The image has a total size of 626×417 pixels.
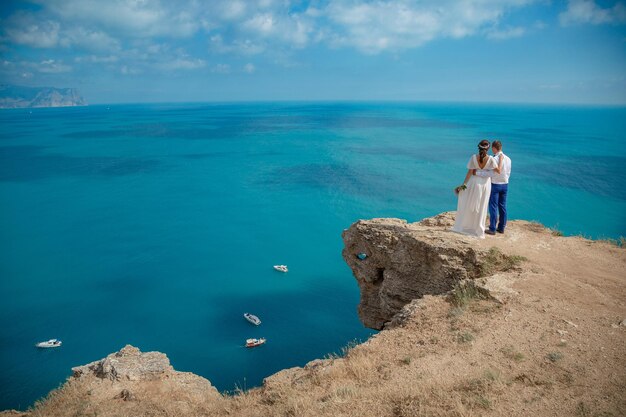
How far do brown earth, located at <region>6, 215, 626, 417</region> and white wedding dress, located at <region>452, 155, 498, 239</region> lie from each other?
1.71 metres

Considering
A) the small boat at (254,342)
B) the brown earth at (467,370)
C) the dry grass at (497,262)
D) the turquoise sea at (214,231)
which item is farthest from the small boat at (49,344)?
the dry grass at (497,262)

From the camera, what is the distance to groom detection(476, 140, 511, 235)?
10359 mm

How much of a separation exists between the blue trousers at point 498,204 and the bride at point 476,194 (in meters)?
0.53

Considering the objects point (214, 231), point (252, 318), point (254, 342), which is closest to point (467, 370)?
point (254, 342)

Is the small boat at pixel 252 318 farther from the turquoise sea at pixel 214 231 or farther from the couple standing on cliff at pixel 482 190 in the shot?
the couple standing on cliff at pixel 482 190

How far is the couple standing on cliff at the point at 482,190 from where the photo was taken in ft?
33.7

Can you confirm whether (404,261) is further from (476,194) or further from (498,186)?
(498,186)

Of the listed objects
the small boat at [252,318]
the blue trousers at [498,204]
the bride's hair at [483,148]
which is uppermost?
the bride's hair at [483,148]

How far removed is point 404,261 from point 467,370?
6.33 meters

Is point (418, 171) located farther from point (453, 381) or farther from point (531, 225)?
point (453, 381)

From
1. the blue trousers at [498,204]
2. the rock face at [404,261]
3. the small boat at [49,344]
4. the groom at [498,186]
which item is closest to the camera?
the groom at [498,186]

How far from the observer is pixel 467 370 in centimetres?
616

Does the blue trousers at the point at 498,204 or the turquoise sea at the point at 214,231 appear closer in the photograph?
the blue trousers at the point at 498,204

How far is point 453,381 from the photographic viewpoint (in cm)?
590
